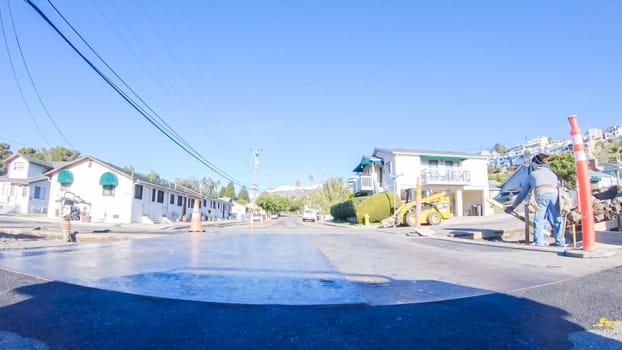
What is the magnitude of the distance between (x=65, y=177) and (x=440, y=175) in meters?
32.3

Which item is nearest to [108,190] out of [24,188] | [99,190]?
[99,190]

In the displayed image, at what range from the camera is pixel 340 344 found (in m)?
1.59

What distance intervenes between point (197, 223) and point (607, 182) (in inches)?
1574

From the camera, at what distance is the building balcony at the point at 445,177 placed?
97.4 ft

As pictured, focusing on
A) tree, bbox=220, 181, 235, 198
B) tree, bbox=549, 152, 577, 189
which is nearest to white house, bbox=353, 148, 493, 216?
tree, bbox=549, 152, 577, 189

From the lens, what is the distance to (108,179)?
89.0ft

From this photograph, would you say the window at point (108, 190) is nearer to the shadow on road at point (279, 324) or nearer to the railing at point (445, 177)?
the railing at point (445, 177)

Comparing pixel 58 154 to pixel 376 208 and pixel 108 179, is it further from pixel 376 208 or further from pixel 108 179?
pixel 376 208

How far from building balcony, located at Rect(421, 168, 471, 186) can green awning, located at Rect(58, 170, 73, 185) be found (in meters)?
30.4

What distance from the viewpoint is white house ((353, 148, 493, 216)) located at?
2991 cm

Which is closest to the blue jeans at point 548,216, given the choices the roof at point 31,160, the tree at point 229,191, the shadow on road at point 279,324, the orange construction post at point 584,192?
the orange construction post at point 584,192

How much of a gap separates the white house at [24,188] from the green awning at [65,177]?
10111mm

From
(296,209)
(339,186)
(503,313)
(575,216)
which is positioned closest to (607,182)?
(339,186)

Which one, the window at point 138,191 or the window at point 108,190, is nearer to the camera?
the window at point 108,190
